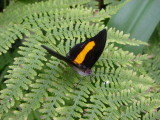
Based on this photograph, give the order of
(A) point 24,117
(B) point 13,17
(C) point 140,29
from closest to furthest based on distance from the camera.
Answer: (A) point 24,117 < (B) point 13,17 < (C) point 140,29

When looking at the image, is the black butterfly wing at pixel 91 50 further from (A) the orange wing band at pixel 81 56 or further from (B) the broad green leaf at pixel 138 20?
(B) the broad green leaf at pixel 138 20

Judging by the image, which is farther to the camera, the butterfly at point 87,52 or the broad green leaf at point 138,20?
the broad green leaf at point 138,20

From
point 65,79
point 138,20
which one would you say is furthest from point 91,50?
point 138,20

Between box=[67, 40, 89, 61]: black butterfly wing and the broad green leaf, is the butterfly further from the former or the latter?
the broad green leaf

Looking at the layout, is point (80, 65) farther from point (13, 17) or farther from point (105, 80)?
point (13, 17)

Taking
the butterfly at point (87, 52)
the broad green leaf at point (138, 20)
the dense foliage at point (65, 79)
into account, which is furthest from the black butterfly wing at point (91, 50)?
the broad green leaf at point (138, 20)

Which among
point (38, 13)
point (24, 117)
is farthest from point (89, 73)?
point (38, 13)

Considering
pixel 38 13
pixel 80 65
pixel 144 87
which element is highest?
pixel 38 13

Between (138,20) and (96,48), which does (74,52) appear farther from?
(138,20)

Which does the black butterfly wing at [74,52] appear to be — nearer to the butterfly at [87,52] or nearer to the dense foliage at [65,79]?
the butterfly at [87,52]
